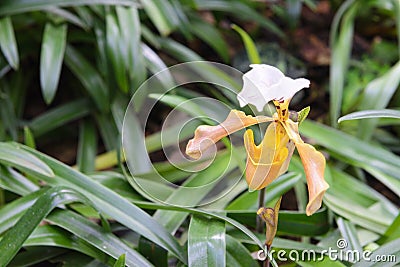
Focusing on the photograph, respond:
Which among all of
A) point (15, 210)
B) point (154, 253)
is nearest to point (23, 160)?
point (15, 210)

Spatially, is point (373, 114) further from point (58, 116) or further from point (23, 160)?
point (58, 116)

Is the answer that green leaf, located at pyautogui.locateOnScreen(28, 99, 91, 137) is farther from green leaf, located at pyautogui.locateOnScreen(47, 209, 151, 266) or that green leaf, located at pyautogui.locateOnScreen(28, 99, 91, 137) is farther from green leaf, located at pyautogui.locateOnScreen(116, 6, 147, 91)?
green leaf, located at pyautogui.locateOnScreen(47, 209, 151, 266)

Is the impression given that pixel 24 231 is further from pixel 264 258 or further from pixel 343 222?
pixel 343 222

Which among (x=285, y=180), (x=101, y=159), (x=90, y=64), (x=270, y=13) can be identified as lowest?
(x=285, y=180)

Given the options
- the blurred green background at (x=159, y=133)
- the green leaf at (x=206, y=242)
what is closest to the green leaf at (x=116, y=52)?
the blurred green background at (x=159, y=133)

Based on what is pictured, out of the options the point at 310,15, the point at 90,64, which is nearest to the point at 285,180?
the point at 90,64

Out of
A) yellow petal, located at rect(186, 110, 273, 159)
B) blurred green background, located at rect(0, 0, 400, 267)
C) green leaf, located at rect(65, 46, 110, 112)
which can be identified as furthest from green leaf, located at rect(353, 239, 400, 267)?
green leaf, located at rect(65, 46, 110, 112)
